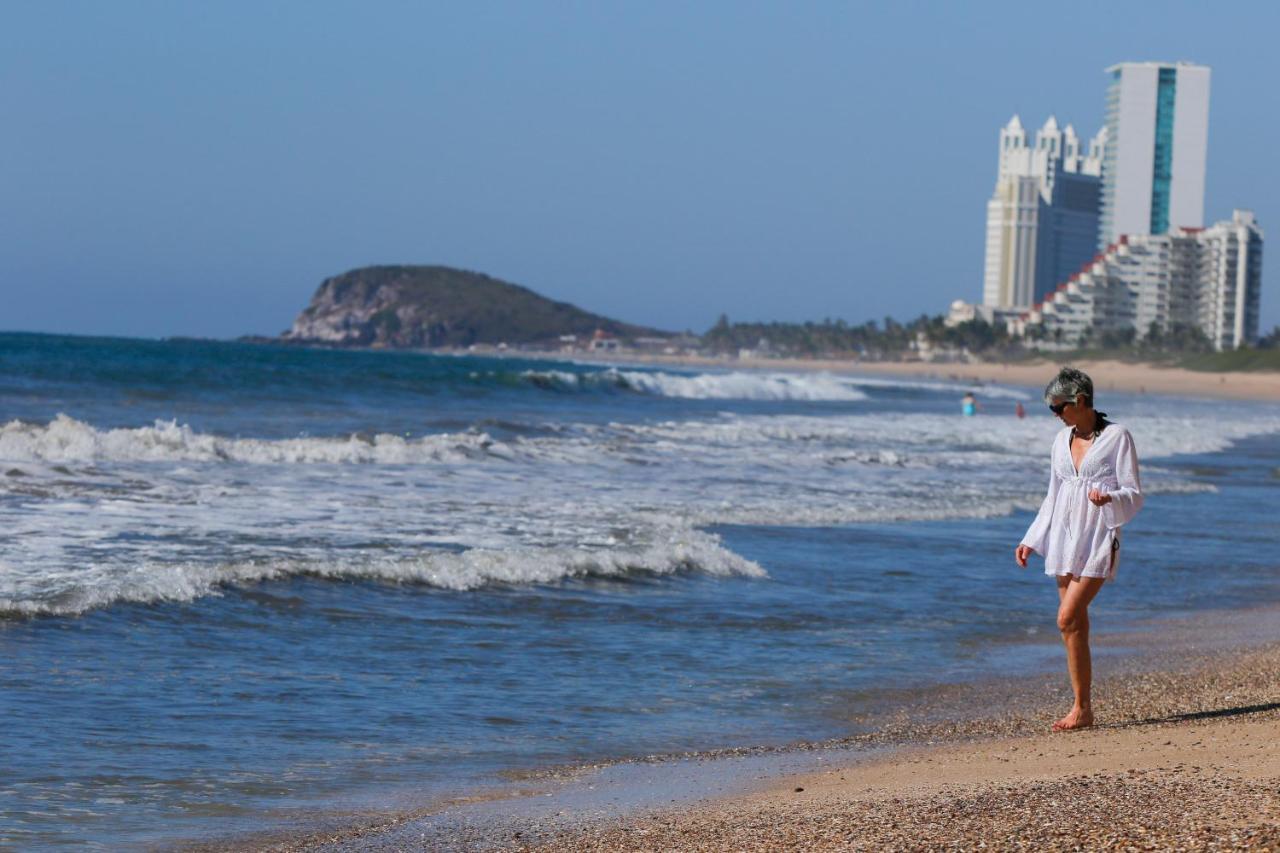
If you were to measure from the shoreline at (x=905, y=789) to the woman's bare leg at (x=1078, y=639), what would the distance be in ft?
0.46

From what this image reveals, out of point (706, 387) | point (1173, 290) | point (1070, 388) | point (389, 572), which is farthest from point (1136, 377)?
point (1070, 388)

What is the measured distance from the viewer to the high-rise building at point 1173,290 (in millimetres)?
185250

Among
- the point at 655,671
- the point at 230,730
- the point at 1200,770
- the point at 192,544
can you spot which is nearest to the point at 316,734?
the point at 230,730

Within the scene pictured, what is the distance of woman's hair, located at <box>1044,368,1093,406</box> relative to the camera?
657 cm

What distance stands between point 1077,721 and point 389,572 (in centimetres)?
548

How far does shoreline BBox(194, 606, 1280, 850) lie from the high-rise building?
181m

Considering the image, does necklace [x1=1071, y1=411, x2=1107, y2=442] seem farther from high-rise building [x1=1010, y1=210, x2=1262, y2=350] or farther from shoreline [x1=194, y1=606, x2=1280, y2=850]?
high-rise building [x1=1010, y1=210, x2=1262, y2=350]

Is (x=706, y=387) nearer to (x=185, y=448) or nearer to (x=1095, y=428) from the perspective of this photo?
(x=185, y=448)

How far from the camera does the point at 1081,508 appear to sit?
672 centimetres

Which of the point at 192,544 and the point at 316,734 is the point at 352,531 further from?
the point at 316,734

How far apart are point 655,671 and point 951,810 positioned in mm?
3583

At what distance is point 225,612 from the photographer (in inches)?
370

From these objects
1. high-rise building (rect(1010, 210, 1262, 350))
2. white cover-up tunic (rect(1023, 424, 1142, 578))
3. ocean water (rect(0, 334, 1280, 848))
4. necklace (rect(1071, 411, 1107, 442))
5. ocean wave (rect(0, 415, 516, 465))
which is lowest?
ocean water (rect(0, 334, 1280, 848))

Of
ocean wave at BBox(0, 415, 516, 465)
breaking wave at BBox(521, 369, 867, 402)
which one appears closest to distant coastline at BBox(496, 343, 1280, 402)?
breaking wave at BBox(521, 369, 867, 402)
